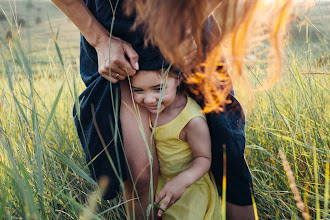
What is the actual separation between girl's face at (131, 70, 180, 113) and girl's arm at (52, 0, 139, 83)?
0.14 feet

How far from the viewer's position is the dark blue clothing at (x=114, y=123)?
1118 millimetres

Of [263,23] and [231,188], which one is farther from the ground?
[263,23]

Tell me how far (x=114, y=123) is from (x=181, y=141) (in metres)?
0.28

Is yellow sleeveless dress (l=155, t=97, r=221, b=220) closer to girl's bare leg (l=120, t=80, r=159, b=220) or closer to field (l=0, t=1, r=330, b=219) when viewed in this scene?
girl's bare leg (l=120, t=80, r=159, b=220)

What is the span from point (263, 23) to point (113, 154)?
0.74m

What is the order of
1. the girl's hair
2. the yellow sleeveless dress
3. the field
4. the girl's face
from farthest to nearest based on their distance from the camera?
1. the yellow sleeveless dress
2. the girl's face
3. the girl's hair
4. the field

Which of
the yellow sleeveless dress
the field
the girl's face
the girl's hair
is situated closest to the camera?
the field

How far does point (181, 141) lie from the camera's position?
1.24 metres

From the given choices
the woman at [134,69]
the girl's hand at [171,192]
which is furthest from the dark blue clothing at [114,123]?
the girl's hand at [171,192]

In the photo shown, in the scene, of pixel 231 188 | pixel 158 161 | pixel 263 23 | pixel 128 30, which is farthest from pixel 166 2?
pixel 231 188

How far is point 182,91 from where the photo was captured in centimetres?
128

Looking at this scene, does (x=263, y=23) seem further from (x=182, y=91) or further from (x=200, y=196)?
(x=200, y=196)

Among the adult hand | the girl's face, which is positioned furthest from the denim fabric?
the adult hand

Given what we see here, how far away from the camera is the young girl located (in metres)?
1.12
